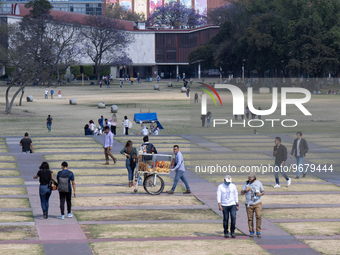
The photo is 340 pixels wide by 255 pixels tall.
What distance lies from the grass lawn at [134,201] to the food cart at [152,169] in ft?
1.27

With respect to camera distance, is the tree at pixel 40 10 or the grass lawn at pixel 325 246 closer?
the grass lawn at pixel 325 246

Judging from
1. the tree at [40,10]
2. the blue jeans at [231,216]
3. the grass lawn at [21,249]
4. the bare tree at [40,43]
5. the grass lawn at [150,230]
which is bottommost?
the grass lawn at [150,230]

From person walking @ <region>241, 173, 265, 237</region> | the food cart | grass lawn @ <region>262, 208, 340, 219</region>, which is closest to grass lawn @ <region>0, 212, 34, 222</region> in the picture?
the food cart

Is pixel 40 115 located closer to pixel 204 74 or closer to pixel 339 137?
pixel 339 137

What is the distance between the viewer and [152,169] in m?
16.9

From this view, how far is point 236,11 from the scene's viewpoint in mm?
107312

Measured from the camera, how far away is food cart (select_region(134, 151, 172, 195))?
55.1 ft

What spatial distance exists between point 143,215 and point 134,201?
189 centimetres

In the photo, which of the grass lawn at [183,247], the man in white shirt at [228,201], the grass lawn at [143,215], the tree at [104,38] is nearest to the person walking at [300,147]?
the grass lawn at [143,215]

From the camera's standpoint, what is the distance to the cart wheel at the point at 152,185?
56.7 feet

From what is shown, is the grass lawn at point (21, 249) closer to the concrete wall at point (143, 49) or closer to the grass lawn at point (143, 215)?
the grass lawn at point (143, 215)

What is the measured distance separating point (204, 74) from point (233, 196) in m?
115

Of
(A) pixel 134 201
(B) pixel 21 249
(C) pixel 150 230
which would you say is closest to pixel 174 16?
(A) pixel 134 201

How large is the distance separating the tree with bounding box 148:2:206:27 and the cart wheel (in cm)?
13275
